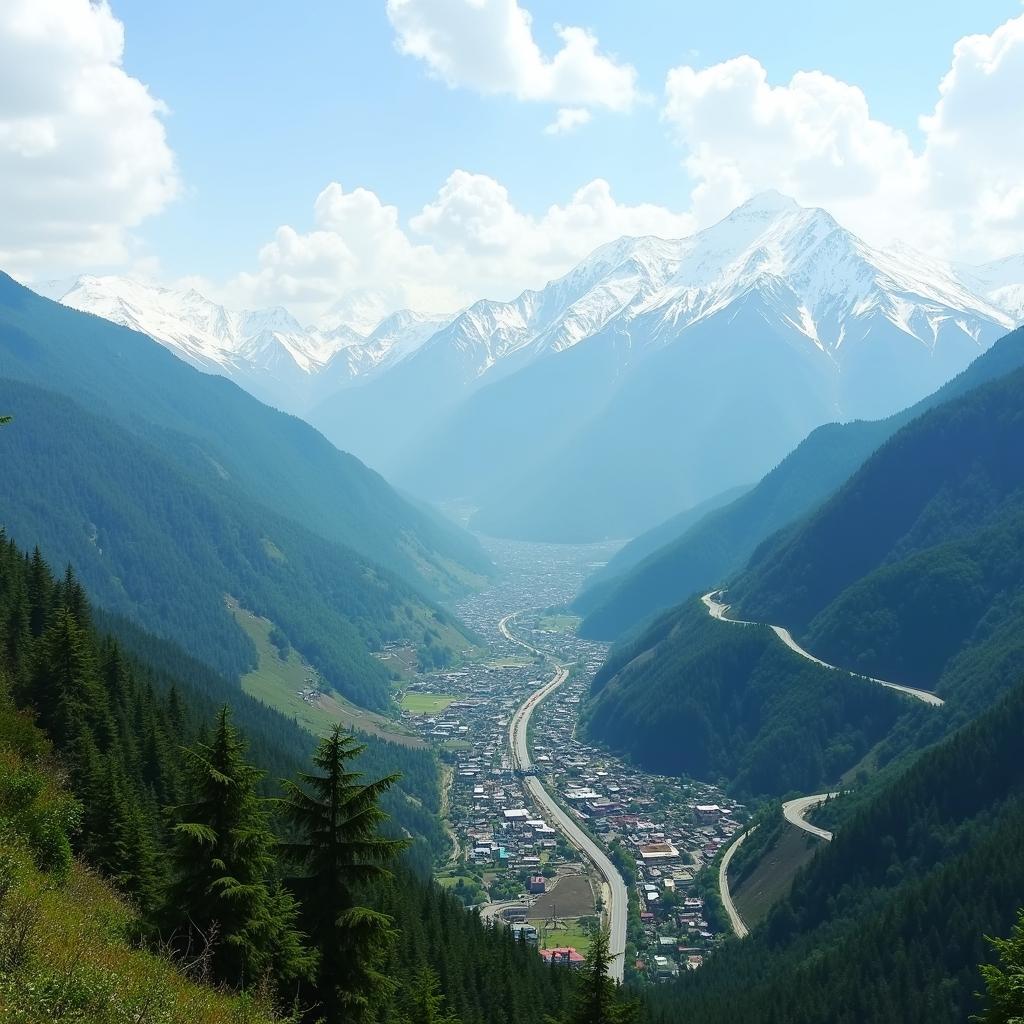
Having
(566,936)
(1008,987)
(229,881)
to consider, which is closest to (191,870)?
(229,881)

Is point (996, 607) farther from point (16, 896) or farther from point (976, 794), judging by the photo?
point (16, 896)

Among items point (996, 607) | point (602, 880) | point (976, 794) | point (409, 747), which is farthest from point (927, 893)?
point (409, 747)

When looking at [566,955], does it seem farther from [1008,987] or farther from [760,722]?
[760,722]

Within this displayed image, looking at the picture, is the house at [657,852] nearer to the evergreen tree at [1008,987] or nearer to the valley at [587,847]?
the valley at [587,847]

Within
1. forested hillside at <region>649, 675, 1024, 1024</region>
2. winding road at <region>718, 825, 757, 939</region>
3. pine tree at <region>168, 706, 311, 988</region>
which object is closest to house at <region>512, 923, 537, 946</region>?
forested hillside at <region>649, 675, 1024, 1024</region>

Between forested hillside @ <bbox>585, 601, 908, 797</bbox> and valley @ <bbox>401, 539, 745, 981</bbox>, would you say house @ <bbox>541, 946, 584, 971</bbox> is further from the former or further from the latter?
forested hillside @ <bbox>585, 601, 908, 797</bbox>

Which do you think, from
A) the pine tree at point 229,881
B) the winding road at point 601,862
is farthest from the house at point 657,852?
the pine tree at point 229,881
